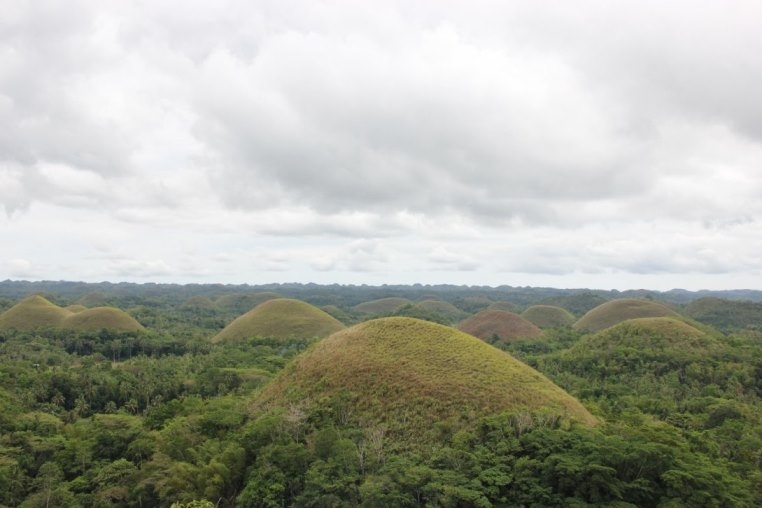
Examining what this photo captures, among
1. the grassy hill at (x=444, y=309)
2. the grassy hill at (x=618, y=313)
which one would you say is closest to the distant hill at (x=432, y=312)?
the grassy hill at (x=444, y=309)

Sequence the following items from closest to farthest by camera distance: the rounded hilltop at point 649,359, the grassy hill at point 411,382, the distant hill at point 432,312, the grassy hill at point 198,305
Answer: the grassy hill at point 411,382, the rounded hilltop at point 649,359, the distant hill at point 432,312, the grassy hill at point 198,305

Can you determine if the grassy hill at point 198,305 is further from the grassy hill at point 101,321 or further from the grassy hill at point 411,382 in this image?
the grassy hill at point 411,382

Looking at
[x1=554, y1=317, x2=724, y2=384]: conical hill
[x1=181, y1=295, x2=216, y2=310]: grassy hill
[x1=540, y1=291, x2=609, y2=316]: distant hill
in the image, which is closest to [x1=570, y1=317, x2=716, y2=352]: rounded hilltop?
[x1=554, y1=317, x2=724, y2=384]: conical hill

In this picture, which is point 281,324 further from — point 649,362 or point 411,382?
point 411,382

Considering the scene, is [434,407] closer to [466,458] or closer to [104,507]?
[466,458]

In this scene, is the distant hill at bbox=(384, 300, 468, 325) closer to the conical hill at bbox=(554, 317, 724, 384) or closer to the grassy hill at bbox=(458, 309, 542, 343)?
the grassy hill at bbox=(458, 309, 542, 343)

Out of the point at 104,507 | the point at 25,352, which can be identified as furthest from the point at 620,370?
the point at 25,352
